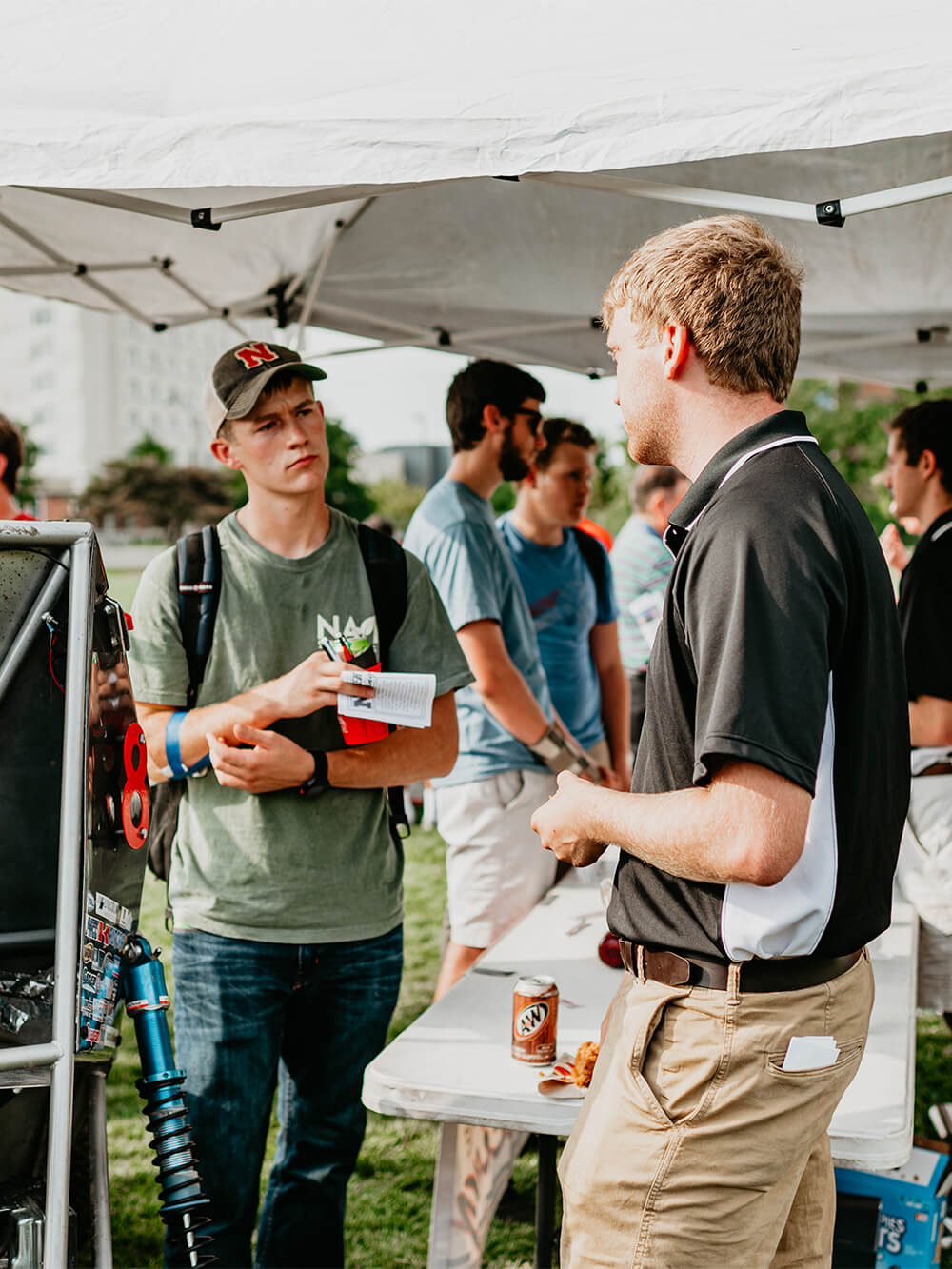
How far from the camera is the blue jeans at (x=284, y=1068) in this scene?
7.47 ft

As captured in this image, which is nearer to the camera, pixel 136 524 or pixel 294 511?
pixel 294 511

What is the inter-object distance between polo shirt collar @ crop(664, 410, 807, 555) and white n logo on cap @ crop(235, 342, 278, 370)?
129cm

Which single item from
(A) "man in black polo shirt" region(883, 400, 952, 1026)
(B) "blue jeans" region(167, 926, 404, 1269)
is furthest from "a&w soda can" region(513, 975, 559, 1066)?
(A) "man in black polo shirt" region(883, 400, 952, 1026)

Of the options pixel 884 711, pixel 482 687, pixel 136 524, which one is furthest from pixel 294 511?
pixel 136 524

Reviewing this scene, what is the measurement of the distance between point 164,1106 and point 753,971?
2.94 ft

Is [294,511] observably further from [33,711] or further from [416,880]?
[416,880]

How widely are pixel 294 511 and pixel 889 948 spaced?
1.74 metres

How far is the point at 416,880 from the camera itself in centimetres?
704

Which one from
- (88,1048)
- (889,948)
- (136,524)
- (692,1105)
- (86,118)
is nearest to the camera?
(692,1105)

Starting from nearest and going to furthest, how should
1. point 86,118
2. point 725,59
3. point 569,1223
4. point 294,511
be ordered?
point 569,1223
point 725,59
point 86,118
point 294,511

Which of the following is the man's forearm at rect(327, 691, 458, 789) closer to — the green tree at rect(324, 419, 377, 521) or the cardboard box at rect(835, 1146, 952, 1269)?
the cardboard box at rect(835, 1146, 952, 1269)

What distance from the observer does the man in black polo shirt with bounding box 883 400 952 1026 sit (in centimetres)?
322

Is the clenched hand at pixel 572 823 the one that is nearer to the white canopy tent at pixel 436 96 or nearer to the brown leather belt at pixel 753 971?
the brown leather belt at pixel 753 971

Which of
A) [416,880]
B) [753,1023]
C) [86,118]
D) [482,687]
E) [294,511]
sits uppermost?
[86,118]
